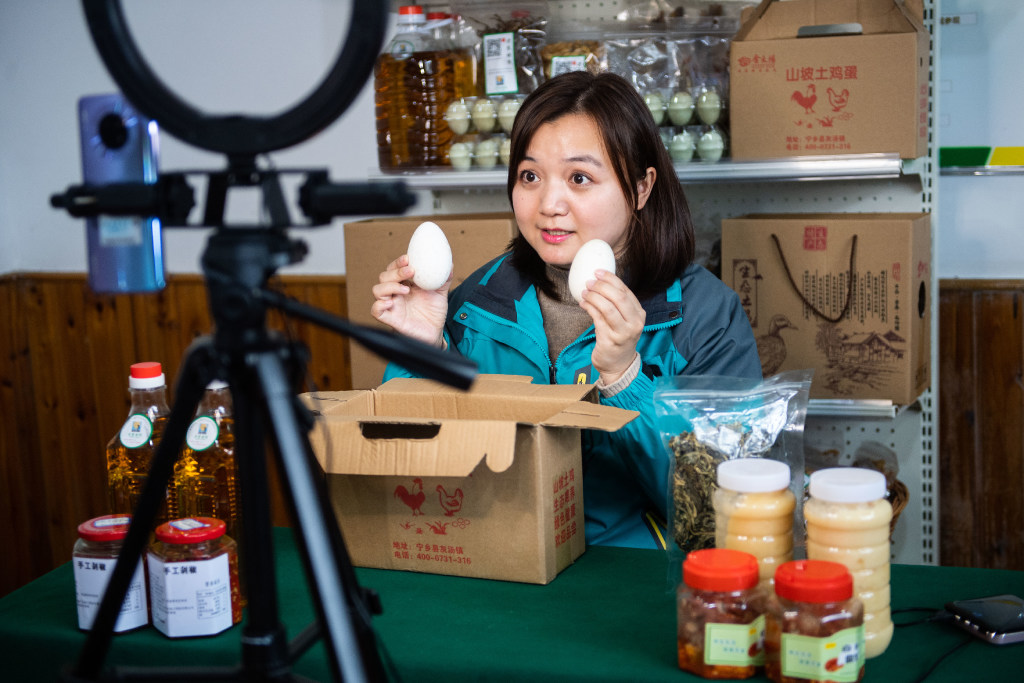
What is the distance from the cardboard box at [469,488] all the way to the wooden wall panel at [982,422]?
1.58 metres

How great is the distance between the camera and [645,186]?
1.84m

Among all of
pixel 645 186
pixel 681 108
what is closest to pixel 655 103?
pixel 681 108

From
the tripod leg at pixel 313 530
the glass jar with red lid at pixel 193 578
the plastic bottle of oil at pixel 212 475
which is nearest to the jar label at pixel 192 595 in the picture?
the glass jar with red lid at pixel 193 578

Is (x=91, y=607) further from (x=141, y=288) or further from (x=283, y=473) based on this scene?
(x=283, y=473)

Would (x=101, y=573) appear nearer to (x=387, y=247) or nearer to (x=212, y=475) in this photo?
(x=212, y=475)

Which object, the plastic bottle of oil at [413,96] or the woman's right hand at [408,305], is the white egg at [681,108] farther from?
the woman's right hand at [408,305]

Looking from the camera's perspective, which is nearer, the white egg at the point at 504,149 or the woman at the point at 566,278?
the woman at the point at 566,278

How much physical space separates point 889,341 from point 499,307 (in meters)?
0.86

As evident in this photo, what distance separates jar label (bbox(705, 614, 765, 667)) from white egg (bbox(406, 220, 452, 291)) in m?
0.89

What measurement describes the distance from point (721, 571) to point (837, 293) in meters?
1.30

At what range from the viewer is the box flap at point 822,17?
6.66ft

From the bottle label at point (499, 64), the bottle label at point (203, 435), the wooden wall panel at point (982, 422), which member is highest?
the bottle label at point (499, 64)

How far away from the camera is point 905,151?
204cm

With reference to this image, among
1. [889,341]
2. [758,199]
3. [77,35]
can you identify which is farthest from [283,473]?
[77,35]
